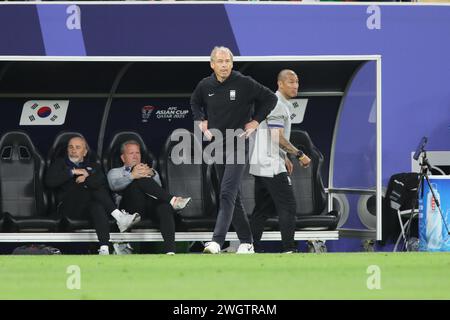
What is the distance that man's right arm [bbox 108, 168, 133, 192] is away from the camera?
42.4 ft

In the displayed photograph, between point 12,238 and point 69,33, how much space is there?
6.90 feet

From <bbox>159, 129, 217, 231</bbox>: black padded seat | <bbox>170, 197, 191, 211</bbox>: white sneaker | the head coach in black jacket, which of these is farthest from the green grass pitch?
<bbox>159, 129, 217, 231</bbox>: black padded seat

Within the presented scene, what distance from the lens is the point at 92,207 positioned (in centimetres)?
1258

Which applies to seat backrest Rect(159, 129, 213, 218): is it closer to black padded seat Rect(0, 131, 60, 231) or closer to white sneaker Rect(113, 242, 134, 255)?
white sneaker Rect(113, 242, 134, 255)

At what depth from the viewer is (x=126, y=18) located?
500 inches

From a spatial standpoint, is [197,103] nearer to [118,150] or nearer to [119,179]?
[119,179]

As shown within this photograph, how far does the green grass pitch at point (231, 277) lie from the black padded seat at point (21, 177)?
223 centimetres

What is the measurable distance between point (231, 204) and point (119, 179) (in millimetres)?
1846

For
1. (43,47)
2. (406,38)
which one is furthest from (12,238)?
(406,38)

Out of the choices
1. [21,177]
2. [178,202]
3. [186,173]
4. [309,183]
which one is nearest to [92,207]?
[178,202]

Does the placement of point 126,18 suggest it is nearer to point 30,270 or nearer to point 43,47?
point 43,47

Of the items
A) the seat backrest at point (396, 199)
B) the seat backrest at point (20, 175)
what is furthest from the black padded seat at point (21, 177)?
the seat backrest at point (396, 199)

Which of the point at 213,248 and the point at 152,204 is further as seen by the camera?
the point at 152,204
